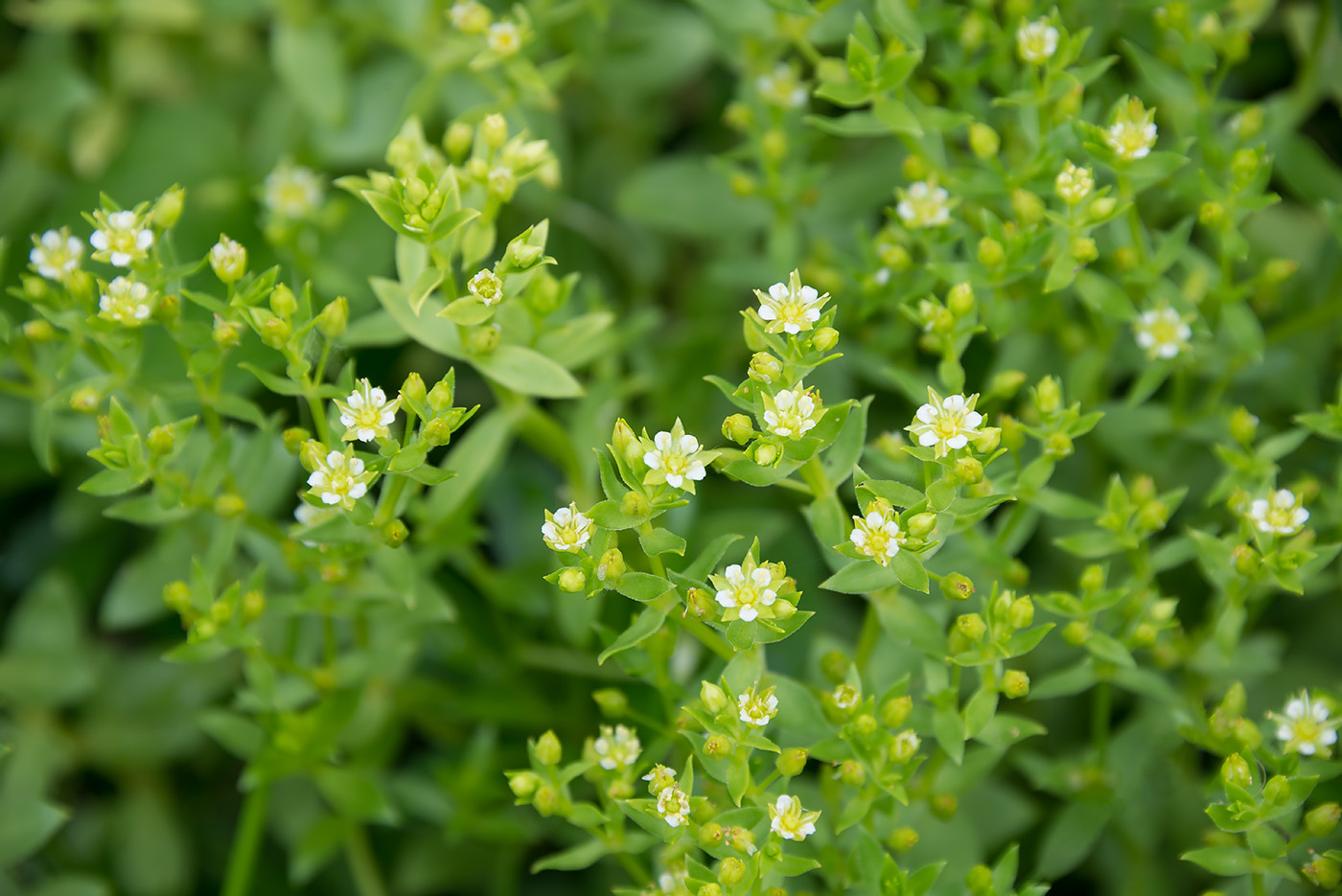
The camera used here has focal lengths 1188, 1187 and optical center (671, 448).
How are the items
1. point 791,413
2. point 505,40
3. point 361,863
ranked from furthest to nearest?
point 361,863 → point 505,40 → point 791,413

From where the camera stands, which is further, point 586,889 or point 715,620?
point 586,889

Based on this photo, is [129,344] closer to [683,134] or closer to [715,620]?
[715,620]

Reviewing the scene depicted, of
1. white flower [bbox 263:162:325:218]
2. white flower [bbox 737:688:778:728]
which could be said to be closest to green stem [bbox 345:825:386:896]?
white flower [bbox 737:688:778:728]

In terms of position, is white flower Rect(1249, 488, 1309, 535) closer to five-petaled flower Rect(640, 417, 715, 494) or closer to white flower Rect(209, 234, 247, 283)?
five-petaled flower Rect(640, 417, 715, 494)

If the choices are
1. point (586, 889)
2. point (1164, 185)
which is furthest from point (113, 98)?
point (1164, 185)

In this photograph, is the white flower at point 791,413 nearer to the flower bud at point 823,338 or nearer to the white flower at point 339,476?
the flower bud at point 823,338

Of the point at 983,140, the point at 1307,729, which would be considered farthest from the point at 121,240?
the point at 1307,729

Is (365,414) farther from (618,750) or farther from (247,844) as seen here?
(247,844)
